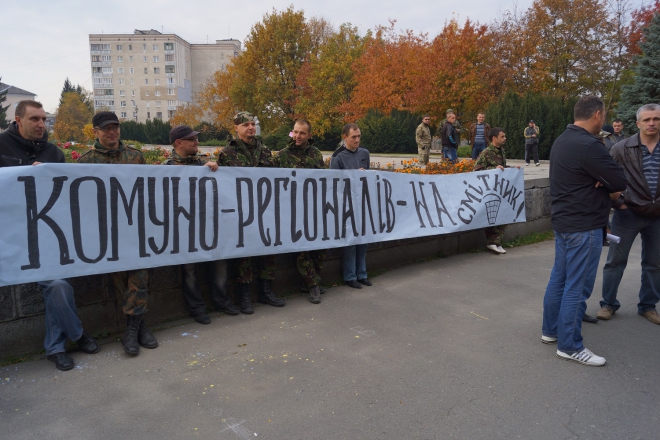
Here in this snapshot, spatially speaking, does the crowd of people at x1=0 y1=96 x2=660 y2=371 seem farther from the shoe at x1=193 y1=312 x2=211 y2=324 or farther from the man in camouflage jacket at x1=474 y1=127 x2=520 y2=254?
the man in camouflage jacket at x1=474 y1=127 x2=520 y2=254

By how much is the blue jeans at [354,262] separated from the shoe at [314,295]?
25.3 inches

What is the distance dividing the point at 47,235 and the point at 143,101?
118446 millimetres

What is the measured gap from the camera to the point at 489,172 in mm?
7988

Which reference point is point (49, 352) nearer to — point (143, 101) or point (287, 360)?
point (287, 360)

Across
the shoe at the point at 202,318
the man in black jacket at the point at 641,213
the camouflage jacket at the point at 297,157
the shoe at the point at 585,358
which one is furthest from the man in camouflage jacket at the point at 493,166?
the shoe at the point at 202,318

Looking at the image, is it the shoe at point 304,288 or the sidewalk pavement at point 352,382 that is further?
the shoe at point 304,288

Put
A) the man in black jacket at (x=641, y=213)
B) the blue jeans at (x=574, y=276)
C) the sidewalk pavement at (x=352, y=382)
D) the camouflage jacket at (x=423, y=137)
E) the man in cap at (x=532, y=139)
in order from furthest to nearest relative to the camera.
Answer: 1. the man in cap at (x=532, y=139)
2. the camouflage jacket at (x=423, y=137)
3. the man in black jacket at (x=641, y=213)
4. the blue jeans at (x=574, y=276)
5. the sidewalk pavement at (x=352, y=382)

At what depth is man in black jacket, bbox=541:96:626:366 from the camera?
158 inches

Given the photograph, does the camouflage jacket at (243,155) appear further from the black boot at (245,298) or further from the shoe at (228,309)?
the shoe at (228,309)

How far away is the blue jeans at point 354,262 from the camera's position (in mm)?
6254

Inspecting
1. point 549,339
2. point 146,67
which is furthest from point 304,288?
point 146,67

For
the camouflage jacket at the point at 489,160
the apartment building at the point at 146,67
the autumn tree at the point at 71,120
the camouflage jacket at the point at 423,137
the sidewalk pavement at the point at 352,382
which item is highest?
the apartment building at the point at 146,67

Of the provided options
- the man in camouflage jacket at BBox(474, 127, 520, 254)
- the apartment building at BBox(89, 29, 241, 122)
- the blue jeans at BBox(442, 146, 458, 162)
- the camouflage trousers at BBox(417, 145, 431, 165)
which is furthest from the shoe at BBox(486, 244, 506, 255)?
the apartment building at BBox(89, 29, 241, 122)

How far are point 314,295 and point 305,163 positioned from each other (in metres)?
1.54
